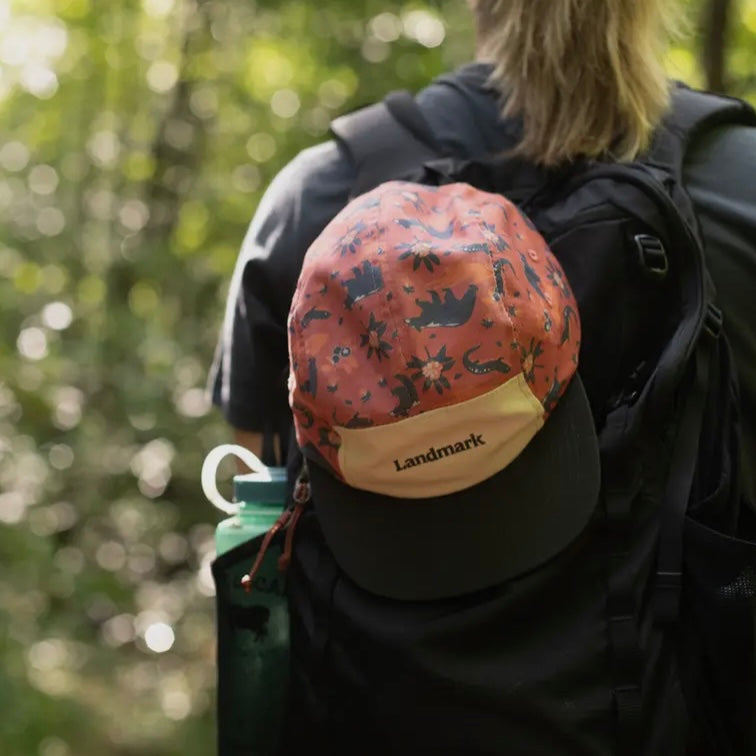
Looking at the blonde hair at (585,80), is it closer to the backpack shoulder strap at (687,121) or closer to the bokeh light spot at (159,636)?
the backpack shoulder strap at (687,121)

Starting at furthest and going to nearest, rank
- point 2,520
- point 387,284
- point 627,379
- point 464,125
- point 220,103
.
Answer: point 220,103 → point 2,520 → point 464,125 → point 627,379 → point 387,284

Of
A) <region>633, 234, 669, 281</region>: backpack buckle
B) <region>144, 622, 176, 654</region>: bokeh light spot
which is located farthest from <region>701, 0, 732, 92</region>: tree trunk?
<region>144, 622, 176, 654</region>: bokeh light spot

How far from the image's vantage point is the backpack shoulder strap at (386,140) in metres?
1.27

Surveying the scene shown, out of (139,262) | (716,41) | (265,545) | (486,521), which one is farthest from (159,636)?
(486,521)

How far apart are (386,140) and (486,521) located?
46 centimetres

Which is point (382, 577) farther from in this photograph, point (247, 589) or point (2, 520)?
point (2, 520)

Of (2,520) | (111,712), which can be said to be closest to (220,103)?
(2,520)

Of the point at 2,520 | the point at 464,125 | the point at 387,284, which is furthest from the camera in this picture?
the point at 2,520

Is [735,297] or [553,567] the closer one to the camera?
[553,567]

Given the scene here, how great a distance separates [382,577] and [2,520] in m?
1.52

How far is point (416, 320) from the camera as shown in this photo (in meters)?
1.05

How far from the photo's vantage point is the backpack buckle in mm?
1133

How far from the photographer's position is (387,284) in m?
1.06

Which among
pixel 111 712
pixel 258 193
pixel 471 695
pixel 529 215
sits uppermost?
pixel 529 215
